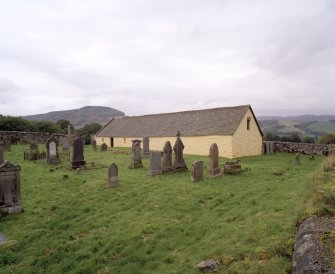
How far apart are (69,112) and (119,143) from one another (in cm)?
13570

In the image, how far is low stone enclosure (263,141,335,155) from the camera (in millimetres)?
26797

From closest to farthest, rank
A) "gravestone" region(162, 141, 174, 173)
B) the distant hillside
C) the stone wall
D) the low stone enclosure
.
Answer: "gravestone" region(162, 141, 174, 173) < the low stone enclosure < the stone wall < the distant hillside

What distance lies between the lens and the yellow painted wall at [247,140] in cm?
2636

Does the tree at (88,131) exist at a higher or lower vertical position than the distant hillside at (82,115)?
lower

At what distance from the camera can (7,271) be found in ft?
22.3

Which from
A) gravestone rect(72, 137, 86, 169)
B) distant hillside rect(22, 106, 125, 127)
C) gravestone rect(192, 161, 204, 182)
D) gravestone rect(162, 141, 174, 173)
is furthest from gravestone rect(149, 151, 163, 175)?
distant hillside rect(22, 106, 125, 127)

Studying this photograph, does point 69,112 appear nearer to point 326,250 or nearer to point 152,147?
point 152,147

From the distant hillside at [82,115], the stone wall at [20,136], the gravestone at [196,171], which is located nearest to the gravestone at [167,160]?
the gravestone at [196,171]

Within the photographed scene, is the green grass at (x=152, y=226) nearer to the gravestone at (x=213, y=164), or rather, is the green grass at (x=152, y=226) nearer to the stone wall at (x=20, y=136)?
the gravestone at (x=213, y=164)

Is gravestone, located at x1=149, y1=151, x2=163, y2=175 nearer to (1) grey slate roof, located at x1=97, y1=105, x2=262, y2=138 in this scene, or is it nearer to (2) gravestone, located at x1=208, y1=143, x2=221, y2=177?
(2) gravestone, located at x1=208, y1=143, x2=221, y2=177

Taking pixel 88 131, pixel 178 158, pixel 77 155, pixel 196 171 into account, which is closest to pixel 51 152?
pixel 77 155

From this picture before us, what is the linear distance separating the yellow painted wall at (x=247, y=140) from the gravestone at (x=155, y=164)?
1114 centimetres

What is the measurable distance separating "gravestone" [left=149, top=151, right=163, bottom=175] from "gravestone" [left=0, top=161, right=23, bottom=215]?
24.6ft

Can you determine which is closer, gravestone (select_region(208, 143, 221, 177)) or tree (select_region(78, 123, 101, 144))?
gravestone (select_region(208, 143, 221, 177))
